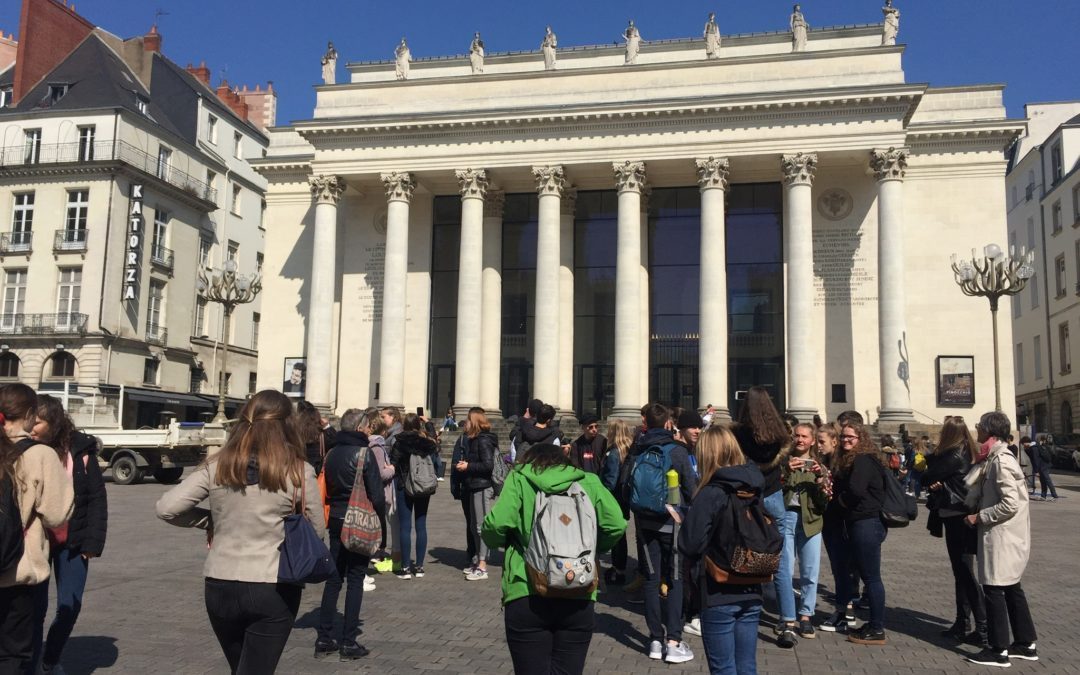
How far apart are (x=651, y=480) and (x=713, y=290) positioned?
867 inches

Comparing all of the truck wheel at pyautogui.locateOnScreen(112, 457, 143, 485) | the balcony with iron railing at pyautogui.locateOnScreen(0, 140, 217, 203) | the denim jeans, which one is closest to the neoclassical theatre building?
the truck wheel at pyautogui.locateOnScreen(112, 457, 143, 485)

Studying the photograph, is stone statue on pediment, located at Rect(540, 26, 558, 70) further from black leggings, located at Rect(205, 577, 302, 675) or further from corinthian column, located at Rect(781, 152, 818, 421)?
black leggings, located at Rect(205, 577, 302, 675)

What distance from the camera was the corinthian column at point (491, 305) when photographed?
31734mm

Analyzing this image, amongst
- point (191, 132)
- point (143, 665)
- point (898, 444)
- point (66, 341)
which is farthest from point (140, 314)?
point (143, 665)

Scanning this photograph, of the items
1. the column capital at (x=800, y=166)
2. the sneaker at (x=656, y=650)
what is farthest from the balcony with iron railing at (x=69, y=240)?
the sneaker at (x=656, y=650)

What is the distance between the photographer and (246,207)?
157 ft

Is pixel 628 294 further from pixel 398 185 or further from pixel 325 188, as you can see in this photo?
pixel 325 188

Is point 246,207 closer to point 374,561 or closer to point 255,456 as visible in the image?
point 374,561

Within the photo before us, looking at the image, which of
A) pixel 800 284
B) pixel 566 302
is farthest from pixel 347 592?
pixel 566 302

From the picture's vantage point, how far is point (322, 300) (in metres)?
31.2

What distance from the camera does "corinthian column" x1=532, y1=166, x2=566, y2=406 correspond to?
95.6 ft

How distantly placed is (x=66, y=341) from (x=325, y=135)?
15624 millimetres

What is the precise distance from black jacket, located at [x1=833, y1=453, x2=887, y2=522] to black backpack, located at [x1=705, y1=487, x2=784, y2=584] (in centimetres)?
276

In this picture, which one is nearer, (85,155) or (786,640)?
(786,640)
